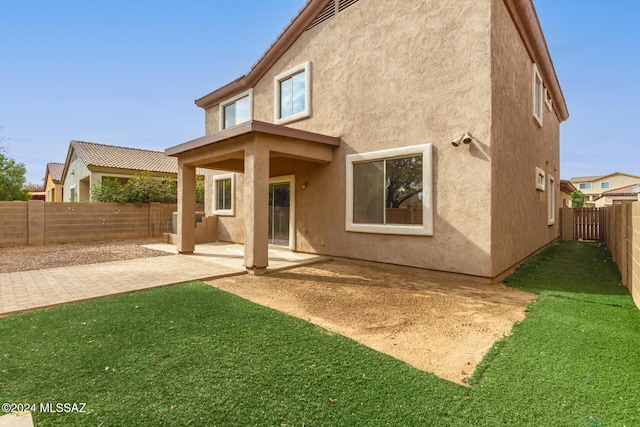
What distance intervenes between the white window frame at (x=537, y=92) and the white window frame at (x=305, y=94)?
23.6ft

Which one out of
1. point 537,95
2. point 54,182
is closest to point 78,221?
point 537,95

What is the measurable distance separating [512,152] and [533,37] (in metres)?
4.12

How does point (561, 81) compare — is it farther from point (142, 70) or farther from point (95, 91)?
point (95, 91)

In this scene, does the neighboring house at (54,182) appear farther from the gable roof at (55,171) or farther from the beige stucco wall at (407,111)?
the beige stucco wall at (407,111)

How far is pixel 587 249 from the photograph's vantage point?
1186 centimetres

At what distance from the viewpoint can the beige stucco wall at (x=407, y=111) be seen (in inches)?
258

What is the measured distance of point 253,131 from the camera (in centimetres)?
703

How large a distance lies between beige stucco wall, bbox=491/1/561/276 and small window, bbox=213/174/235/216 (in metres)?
9.89

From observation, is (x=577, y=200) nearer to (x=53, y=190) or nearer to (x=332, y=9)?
(x=332, y=9)

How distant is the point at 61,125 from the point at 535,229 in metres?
35.6

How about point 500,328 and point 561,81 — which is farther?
point 561,81

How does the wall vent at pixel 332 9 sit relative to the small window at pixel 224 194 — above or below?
above

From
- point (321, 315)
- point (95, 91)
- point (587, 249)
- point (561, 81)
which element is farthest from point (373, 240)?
point (95, 91)

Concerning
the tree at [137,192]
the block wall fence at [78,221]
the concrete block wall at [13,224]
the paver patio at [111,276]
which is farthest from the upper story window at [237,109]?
the concrete block wall at [13,224]
